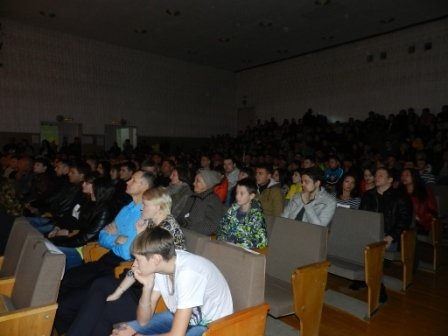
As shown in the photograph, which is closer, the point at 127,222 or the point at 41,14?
the point at 127,222

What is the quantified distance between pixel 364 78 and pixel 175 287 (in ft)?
41.7

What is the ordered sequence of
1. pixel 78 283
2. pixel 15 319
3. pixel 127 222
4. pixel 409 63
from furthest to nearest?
pixel 409 63, pixel 127 222, pixel 78 283, pixel 15 319

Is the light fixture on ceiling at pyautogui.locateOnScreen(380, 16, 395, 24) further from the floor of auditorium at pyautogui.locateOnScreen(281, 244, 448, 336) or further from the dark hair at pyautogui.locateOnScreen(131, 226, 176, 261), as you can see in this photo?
the dark hair at pyautogui.locateOnScreen(131, 226, 176, 261)

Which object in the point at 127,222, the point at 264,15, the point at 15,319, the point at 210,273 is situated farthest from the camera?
the point at 264,15

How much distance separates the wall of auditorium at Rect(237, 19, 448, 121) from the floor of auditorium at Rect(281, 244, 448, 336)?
9.20 meters

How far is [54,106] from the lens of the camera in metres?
12.4

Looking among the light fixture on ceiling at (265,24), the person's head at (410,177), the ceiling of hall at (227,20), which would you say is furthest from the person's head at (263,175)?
the light fixture on ceiling at (265,24)

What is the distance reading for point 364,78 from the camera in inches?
491

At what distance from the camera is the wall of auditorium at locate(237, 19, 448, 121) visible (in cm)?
1081

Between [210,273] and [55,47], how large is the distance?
42.8 ft

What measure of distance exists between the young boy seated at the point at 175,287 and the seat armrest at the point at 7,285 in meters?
0.99

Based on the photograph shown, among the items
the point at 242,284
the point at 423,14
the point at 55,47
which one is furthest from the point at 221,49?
the point at 242,284

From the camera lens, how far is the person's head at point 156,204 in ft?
8.02

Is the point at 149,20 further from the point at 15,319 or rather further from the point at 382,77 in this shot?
the point at 15,319
